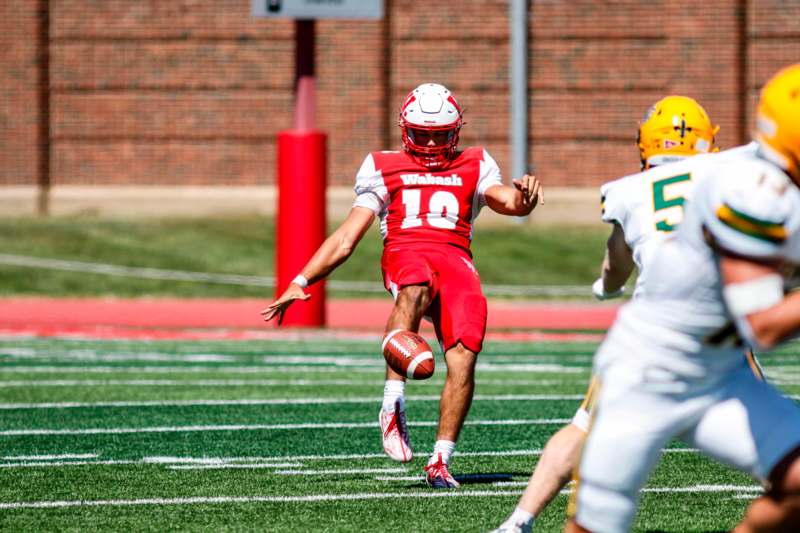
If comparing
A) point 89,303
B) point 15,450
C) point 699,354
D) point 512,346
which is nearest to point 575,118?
point 89,303

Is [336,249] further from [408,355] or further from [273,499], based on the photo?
[273,499]

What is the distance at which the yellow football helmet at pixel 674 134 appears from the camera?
5508mm

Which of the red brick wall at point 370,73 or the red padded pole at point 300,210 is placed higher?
the red brick wall at point 370,73

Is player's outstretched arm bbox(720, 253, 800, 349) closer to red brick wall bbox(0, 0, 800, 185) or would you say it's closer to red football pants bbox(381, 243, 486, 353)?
red football pants bbox(381, 243, 486, 353)

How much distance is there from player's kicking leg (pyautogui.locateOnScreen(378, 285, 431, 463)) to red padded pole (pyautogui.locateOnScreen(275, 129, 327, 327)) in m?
8.46

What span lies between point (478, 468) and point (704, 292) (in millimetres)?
3448

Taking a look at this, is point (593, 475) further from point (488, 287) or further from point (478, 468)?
point (488, 287)

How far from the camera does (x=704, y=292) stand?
12.1 feet

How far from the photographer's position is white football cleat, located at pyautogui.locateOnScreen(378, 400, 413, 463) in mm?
6336

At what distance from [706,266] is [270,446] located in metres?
4.37

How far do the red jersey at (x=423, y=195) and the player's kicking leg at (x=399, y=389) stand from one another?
1.12ft

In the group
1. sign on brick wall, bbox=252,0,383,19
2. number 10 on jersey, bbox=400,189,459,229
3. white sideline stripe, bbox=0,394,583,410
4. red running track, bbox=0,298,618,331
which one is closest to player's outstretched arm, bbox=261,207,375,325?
number 10 on jersey, bbox=400,189,459,229

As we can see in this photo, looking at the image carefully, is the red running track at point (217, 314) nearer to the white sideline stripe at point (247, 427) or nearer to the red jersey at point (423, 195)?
the white sideline stripe at point (247, 427)

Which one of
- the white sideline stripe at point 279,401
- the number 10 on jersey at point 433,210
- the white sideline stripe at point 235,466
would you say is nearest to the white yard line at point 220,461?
the white sideline stripe at point 235,466
